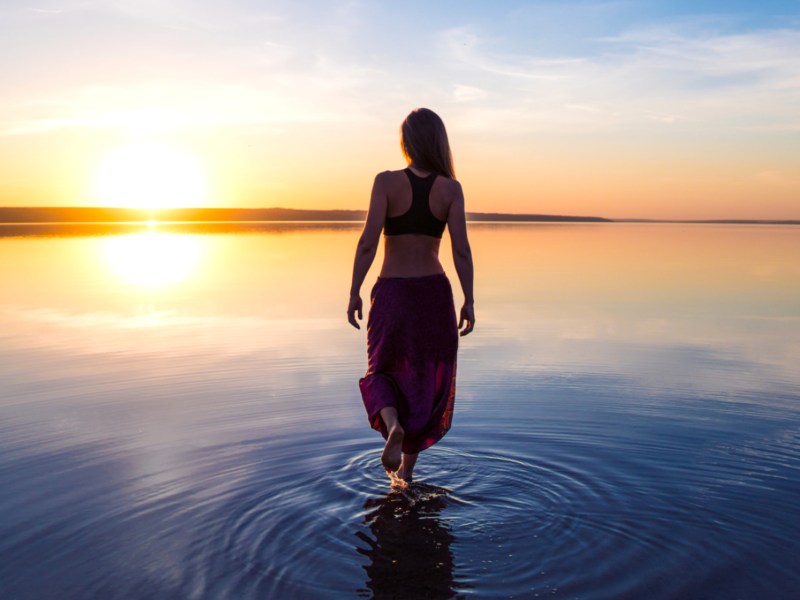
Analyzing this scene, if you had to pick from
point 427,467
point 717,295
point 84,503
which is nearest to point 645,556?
point 427,467

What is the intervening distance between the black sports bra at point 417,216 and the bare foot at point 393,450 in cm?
122

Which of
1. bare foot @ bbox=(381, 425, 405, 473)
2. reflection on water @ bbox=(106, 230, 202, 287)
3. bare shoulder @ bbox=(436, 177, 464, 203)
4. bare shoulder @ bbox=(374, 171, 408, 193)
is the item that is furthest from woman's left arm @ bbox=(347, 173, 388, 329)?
reflection on water @ bbox=(106, 230, 202, 287)

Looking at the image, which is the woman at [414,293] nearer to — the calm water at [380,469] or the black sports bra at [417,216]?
the black sports bra at [417,216]

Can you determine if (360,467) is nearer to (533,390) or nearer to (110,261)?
(533,390)

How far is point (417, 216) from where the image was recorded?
5.09 metres

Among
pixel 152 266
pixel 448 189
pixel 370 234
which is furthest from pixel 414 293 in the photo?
pixel 152 266

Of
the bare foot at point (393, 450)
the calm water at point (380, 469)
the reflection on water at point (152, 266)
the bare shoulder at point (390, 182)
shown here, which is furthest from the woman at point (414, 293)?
the reflection on water at point (152, 266)

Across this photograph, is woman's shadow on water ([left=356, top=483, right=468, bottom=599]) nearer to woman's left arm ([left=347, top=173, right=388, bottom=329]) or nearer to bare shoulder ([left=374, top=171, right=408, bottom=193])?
woman's left arm ([left=347, top=173, right=388, bottom=329])

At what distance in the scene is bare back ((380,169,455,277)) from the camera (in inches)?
199

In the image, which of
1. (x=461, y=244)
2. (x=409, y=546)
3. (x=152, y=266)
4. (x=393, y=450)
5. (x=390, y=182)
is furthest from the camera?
(x=152, y=266)

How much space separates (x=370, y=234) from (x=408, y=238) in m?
0.24

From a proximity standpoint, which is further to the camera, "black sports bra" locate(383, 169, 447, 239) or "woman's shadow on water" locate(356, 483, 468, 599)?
"black sports bra" locate(383, 169, 447, 239)

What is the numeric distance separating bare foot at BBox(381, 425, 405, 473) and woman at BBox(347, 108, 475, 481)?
114mm

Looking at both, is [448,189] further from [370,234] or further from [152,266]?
[152,266]
